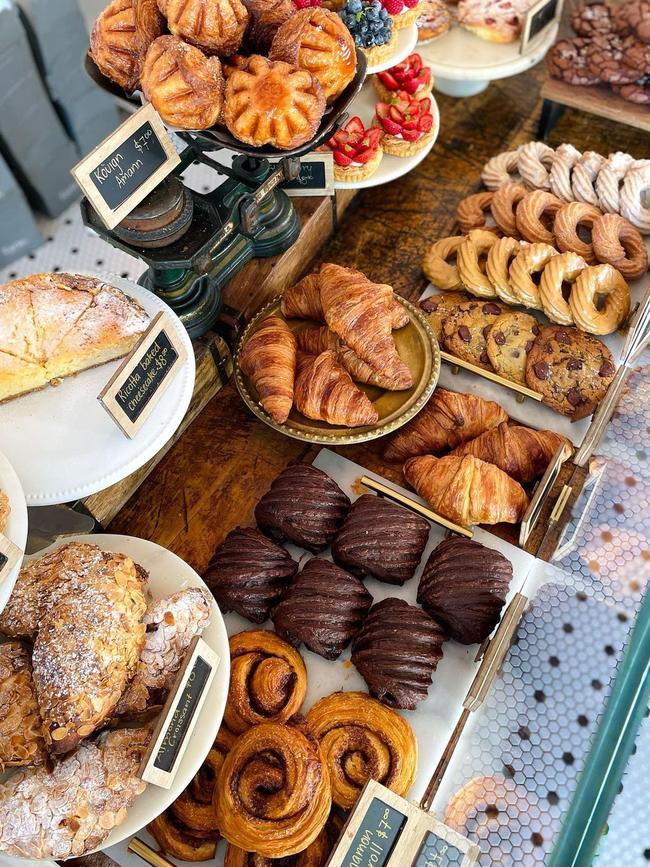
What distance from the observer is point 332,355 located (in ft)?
6.44

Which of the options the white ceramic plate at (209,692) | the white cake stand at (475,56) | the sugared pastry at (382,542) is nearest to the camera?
the white ceramic plate at (209,692)

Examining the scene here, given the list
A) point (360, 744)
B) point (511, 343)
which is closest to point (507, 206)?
point (511, 343)

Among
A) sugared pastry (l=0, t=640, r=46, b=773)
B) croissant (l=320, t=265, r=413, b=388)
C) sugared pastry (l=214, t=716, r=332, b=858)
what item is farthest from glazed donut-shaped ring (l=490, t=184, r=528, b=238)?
sugared pastry (l=0, t=640, r=46, b=773)

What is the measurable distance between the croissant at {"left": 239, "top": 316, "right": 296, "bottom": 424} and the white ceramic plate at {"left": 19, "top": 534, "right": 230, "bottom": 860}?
0.52 m

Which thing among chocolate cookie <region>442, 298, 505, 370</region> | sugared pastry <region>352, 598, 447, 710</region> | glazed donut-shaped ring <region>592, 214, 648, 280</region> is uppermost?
glazed donut-shaped ring <region>592, 214, 648, 280</region>

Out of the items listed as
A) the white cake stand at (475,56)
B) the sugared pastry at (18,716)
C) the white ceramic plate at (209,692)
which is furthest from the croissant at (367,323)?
the white cake stand at (475,56)

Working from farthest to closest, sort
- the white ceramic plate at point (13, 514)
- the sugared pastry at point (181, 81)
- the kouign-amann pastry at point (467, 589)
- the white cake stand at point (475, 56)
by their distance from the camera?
the white cake stand at point (475, 56) → the kouign-amann pastry at point (467, 589) → the sugared pastry at point (181, 81) → the white ceramic plate at point (13, 514)

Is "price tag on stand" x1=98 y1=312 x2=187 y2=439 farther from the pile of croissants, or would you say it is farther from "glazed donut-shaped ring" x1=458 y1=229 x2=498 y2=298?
"glazed donut-shaped ring" x1=458 y1=229 x2=498 y2=298

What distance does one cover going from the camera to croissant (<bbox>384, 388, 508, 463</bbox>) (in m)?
2.00

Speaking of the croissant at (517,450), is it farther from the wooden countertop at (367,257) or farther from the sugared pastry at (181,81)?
the sugared pastry at (181,81)

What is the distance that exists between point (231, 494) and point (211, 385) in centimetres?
35

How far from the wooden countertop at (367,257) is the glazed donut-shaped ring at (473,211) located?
3.4 inches

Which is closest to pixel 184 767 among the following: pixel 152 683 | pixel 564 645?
pixel 152 683

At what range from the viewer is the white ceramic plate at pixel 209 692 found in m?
1.27
